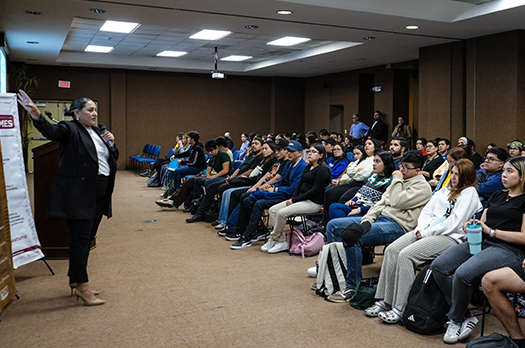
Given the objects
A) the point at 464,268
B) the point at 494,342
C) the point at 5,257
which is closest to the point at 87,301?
the point at 5,257

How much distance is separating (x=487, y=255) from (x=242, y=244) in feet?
10.2

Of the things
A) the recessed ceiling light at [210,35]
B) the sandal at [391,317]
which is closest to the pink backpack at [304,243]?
the sandal at [391,317]

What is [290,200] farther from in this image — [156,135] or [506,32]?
[156,135]

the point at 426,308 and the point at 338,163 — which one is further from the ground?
the point at 338,163

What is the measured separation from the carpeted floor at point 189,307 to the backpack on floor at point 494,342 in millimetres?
347

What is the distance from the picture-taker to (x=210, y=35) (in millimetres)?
11031

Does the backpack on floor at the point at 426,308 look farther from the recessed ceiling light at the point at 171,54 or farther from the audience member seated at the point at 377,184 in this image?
the recessed ceiling light at the point at 171,54

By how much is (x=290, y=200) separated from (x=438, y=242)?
2175 millimetres

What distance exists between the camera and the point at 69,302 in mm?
3809

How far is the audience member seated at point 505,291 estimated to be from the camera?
8.98ft

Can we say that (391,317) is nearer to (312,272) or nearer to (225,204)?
(312,272)

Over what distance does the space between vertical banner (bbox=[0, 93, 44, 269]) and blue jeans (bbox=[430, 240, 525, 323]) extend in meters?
3.34

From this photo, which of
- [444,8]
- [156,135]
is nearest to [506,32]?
[444,8]

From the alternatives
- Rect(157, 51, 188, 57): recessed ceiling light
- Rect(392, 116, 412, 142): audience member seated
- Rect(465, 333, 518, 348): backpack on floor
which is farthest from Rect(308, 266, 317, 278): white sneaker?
Rect(157, 51, 188, 57): recessed ceiling light
